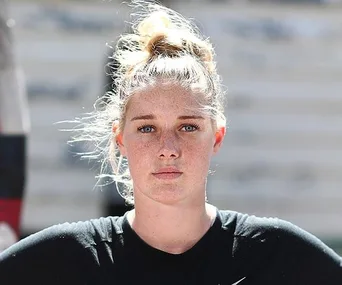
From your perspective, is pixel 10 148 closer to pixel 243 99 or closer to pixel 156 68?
pixel 156 68

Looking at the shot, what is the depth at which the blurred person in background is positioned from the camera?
→ 13.6ft

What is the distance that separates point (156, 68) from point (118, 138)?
0.73 ft

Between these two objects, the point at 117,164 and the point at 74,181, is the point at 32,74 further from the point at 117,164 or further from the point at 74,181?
the point at 117,164

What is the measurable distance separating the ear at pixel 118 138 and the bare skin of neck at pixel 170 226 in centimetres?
16

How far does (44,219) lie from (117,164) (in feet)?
25.0

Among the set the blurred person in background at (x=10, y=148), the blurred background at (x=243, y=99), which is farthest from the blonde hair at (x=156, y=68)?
the blurred background at (x=243, y=99)

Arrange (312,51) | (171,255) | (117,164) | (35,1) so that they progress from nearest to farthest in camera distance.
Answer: (171,255) → (117,164) → (35,1) → (312,51)

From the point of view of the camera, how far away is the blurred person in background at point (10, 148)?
414cm

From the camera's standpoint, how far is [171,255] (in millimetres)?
2389

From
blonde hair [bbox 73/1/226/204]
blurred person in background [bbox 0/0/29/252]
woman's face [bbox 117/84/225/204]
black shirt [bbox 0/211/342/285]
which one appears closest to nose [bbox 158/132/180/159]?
woman's face [bbox 117/84/225/204]

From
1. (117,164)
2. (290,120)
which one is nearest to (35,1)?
(290,120)

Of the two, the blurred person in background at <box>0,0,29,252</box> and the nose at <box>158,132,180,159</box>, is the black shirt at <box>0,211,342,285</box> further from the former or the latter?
the blurred person in background at <box>0,0,29,252</box>

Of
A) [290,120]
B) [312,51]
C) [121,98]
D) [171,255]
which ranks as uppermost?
[312,51]

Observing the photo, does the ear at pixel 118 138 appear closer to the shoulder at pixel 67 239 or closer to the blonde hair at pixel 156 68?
the blonde hair at pixel 156 68
